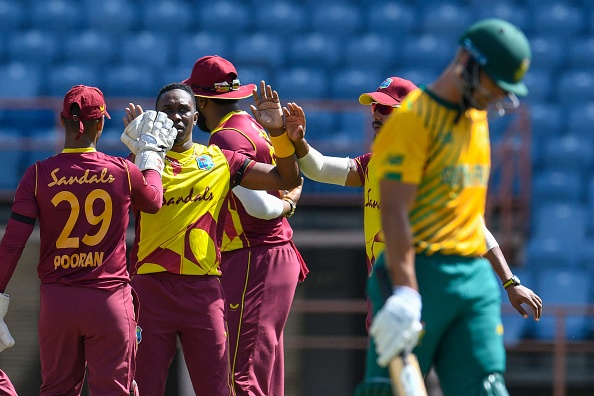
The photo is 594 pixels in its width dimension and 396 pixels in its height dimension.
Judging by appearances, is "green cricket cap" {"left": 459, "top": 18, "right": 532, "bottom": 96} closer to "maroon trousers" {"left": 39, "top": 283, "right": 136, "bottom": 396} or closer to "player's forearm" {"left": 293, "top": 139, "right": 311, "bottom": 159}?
"player's forearm" {"left": 293, "top": 139, "right": 311, "bottom": 159}

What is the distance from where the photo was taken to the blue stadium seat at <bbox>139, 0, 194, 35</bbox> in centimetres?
1198

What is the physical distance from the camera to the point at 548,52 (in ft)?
38.5

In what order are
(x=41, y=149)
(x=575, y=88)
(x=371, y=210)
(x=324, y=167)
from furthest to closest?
(x=575, y=88), (x=41, y=149), (x=371, y=210), (x=324, y=167)

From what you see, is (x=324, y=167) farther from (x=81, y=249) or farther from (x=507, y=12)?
(x=507, y=12)

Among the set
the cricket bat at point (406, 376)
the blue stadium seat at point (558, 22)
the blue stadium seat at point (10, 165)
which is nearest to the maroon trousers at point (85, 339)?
the cricket bat at point (406, 376)

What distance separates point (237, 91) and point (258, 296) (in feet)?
3.46

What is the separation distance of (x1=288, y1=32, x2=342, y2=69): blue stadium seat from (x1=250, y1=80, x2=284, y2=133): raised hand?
697 cm

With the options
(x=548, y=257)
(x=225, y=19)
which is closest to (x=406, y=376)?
(x=548, y=257)

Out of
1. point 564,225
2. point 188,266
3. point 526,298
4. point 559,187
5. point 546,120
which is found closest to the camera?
point 526,298

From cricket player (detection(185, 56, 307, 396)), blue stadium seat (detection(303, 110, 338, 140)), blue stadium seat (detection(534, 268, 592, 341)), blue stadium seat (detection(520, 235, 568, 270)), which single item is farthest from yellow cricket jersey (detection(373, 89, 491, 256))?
blue stadium seat (detection(303, 110, 338, 140))

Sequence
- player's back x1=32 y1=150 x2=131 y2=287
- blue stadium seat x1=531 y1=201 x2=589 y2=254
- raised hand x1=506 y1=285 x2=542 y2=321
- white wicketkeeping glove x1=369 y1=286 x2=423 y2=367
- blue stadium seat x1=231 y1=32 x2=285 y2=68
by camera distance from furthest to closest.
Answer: blue stadium seat x1=231 y1=32 x2=285 y2=68
blue stadium seat x1=531 y1=201 x2=589 y2=254
raised hand x1=506 y1=285 x2=542 y2=321
player's back x1=32 y1=150 x2=131 y2=287
white wicketkeeping glove x1=369 y1=286 x2=423 y2=367

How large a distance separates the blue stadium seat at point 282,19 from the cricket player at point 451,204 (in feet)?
26.9

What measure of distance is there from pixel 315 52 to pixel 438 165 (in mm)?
8010

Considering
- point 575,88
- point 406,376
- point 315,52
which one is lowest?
point 406,376
